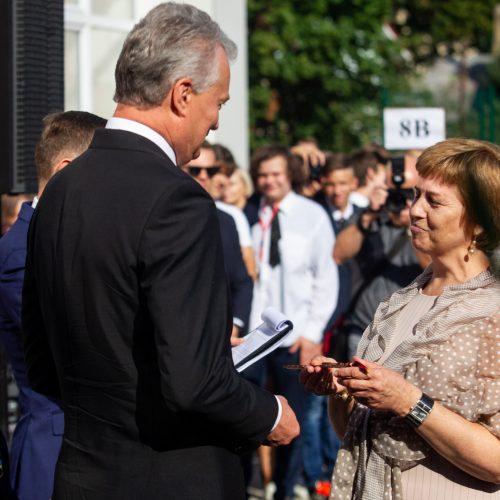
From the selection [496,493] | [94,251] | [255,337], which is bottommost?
[496,493]

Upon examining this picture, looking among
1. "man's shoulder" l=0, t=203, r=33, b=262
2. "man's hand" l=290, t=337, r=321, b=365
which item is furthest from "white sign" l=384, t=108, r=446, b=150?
"man's shoulder" l=0, t=203, r=33, b=262

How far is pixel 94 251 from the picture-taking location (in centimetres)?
252

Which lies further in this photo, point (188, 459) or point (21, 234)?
point (21, 234)

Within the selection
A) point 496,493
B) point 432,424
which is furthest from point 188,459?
point 496,493

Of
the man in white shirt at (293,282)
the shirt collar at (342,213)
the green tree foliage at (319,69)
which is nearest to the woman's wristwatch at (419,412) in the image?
the man in white shirt at (293,282)

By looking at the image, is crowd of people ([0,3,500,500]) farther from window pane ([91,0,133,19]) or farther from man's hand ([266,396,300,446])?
window pane ([91,0,133,19])

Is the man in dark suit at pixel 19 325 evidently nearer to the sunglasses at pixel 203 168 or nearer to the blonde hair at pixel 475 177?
the blonde hair at pixel 475 177

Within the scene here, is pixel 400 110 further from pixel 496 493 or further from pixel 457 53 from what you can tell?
pixel 457 53

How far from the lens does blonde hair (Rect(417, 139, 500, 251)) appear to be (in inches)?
129

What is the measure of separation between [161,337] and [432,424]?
3.06 feet

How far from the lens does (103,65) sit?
10.2 meters

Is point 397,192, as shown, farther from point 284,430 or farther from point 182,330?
point 182,330

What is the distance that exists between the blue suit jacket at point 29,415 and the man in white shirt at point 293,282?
3.20 meters

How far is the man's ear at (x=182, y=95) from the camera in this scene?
102 inches
